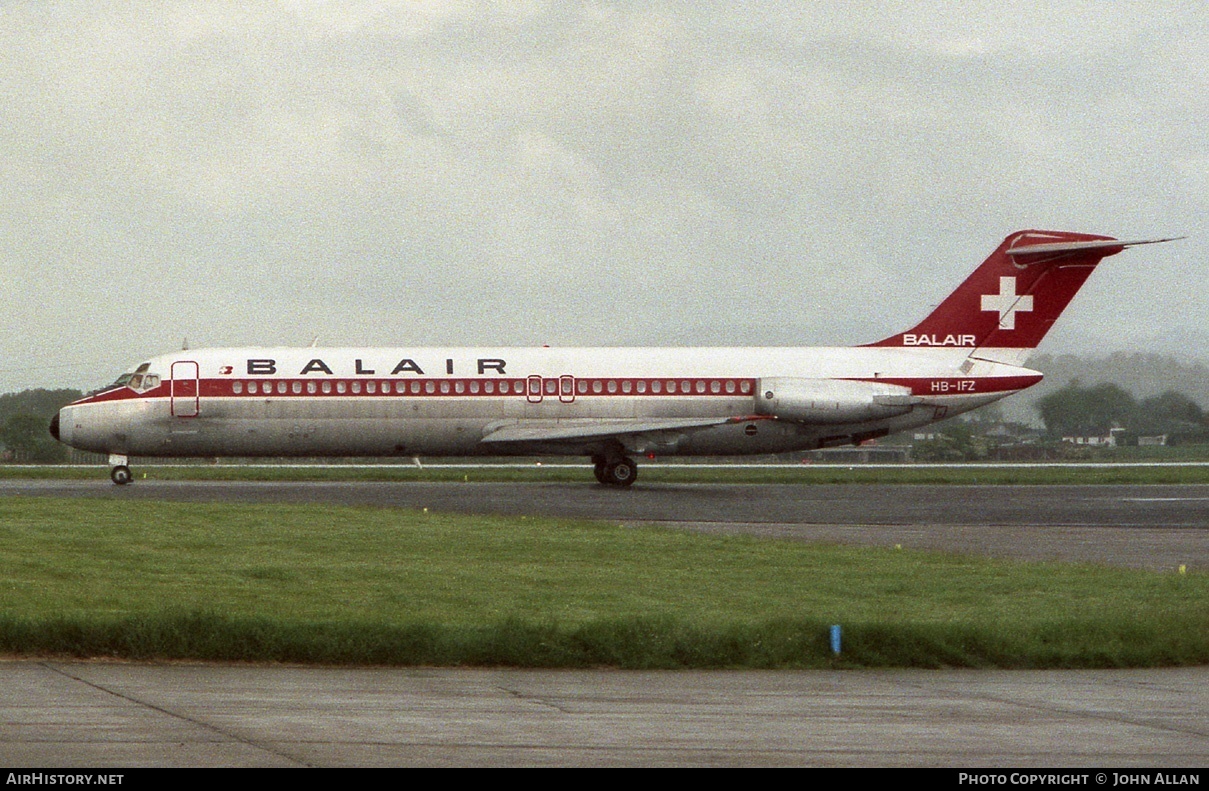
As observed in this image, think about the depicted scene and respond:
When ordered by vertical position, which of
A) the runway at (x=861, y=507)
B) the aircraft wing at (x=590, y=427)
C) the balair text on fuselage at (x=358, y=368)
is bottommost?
the runway at (x=861, y=507)

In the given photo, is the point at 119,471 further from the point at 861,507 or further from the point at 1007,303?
the point at 1007,303

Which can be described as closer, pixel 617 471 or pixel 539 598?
pixel 539 598

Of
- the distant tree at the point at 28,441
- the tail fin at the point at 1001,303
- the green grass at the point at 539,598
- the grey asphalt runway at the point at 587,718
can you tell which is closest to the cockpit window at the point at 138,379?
the green grass at the point at 539,598

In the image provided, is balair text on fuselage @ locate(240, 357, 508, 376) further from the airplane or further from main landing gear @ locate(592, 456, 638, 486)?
main landing gear @ locate(592, 456, 638, 486)

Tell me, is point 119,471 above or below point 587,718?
above

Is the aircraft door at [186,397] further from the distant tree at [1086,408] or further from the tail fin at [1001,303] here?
the distant tree at [1086,408]

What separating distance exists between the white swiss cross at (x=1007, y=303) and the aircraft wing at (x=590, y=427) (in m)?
7.68

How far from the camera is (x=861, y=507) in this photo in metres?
34.9

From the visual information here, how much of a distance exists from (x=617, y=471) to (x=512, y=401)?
3.44 metres

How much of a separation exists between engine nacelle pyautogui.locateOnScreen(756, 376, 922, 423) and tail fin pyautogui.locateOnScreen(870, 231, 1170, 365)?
216 centimetres

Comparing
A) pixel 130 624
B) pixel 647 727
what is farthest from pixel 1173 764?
pixel 130 624

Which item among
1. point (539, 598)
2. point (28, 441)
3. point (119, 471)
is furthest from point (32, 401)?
point (539, 598)

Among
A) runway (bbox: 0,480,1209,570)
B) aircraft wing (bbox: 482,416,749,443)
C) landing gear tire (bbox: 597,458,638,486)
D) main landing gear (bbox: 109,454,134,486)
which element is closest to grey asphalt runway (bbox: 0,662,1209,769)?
runway (bbox: 0,480,1209,570)

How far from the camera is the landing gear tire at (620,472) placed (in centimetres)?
4275
